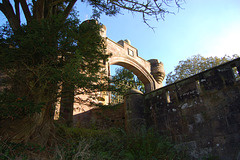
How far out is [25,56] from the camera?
545 centimetres

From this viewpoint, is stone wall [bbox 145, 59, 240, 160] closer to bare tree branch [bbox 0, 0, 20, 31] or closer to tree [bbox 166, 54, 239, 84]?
bare tree branch [bbox 0, 0, 20, 31]

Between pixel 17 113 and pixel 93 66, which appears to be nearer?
pixel 17 113

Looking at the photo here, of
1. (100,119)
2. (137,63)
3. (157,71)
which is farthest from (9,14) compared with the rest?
(157,71)

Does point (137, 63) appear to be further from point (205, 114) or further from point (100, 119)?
point (205, 114)

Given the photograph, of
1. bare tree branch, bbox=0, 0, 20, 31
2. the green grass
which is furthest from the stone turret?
bare tree branch, bbox=0, 0, 20, 31

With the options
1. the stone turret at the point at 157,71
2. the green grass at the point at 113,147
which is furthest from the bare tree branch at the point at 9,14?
the stone turret at the point at 157,71

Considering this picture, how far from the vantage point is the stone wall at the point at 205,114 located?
5.84 metres

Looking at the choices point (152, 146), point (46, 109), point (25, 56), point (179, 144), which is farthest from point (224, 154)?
point (25, 56)

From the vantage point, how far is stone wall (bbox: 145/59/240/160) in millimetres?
5840

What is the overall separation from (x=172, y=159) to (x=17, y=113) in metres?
4.24

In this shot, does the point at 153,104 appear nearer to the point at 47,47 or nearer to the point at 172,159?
the point at 172,159

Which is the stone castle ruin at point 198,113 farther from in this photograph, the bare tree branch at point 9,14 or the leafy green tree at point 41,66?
the bare tree branch at point 9,14

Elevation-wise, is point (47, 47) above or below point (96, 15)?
below

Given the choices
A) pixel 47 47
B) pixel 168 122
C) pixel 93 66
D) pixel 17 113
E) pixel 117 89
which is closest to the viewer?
pixel 17 113
